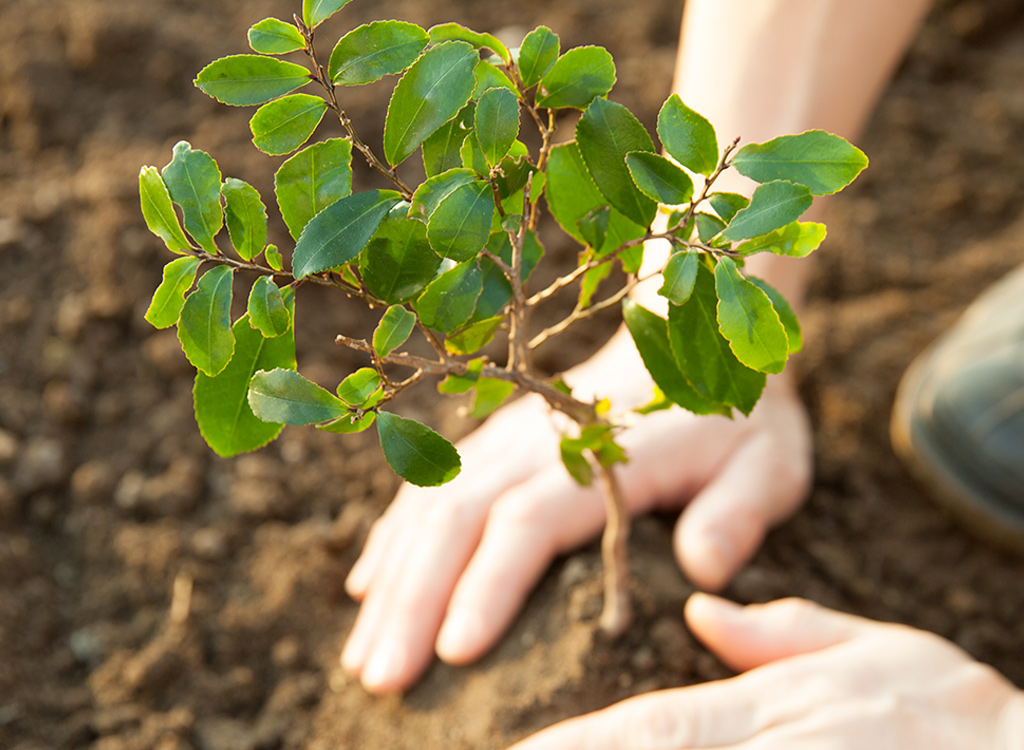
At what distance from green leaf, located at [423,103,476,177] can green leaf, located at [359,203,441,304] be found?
6 cm

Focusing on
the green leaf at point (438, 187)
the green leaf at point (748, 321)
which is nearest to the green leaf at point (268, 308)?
the green leaf at point (438, 187)

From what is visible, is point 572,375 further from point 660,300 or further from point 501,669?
point 501,669

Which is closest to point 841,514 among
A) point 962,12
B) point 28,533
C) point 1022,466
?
point 1022,466

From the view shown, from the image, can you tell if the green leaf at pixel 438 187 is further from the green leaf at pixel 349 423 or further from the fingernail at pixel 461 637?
the fingernail at pixel 461 637

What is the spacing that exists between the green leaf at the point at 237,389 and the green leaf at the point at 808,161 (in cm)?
42

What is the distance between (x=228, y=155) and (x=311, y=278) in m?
1.73

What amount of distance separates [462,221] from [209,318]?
221mm

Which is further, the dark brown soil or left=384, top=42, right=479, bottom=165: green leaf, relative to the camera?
the dark brown soil

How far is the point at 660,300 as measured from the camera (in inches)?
59.9

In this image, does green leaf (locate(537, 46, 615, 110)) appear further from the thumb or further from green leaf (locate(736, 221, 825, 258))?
the thumb

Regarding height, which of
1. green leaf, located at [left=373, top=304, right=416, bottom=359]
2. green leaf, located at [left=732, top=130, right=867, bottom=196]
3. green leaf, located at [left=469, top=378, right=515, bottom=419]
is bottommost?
green leaf, located at [left=469, top=378, right=515, bottom=419]

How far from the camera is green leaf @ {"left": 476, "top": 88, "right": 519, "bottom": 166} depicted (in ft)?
2.06

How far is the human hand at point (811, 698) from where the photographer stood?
120 centimetres

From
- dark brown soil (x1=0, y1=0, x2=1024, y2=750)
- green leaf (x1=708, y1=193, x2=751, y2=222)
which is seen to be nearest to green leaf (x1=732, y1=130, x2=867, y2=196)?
green leaf (x1=708, y1=193, x2=751, y2=222)
